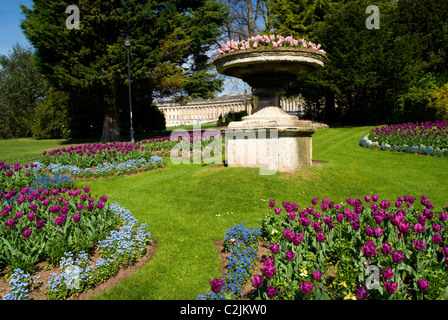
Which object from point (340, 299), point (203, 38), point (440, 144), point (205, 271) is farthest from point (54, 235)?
point (203, 38)

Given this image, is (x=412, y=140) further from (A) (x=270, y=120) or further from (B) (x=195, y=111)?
(B) (x=195, y=111)

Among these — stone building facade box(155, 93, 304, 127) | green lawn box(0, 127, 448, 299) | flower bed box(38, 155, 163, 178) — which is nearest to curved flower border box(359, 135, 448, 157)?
green lawn box(0, 127, 448, 299)

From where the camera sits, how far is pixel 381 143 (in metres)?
14.1

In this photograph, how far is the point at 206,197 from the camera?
22.8 ft

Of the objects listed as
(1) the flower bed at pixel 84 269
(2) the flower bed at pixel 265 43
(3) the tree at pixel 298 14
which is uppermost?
(3) the tree at pixel 298 14

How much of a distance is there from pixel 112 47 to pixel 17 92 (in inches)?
1031

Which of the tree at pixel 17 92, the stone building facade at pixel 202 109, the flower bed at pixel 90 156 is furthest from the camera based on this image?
the stone building facade at pixel 202 109

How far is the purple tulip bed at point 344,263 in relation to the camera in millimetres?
2691

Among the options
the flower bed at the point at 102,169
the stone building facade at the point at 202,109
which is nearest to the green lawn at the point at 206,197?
the flower bed at the point at 102,169

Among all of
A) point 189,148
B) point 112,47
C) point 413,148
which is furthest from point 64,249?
point 112,47

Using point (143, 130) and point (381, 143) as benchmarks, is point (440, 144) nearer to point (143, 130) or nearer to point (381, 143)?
point (381, 143)

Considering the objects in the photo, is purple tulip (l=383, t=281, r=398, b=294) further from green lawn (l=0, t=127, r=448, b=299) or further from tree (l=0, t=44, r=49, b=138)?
tree (l=0, t=44, r=49, b=138)

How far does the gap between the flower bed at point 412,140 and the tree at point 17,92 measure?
36979mm

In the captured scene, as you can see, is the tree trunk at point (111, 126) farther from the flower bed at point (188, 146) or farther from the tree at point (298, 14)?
the tree at point (298, 14)
